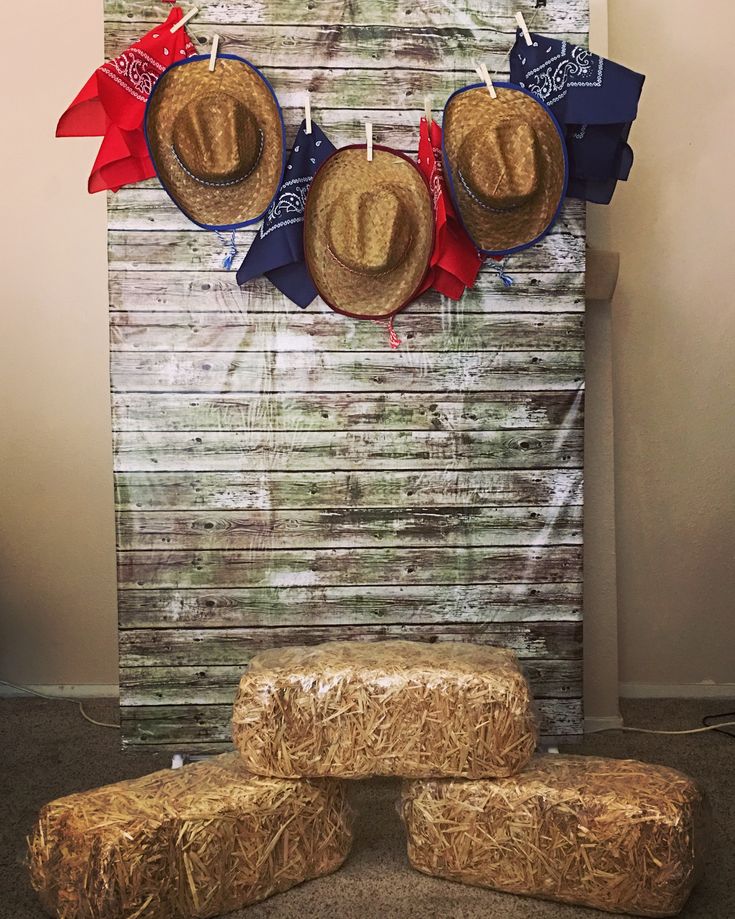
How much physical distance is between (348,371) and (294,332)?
0.17 metres

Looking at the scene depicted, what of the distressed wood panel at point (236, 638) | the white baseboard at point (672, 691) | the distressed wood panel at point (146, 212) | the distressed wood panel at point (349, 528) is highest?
the distressed wood panel at point (146, 212)

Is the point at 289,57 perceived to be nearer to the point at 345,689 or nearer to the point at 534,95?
the point at 534,95

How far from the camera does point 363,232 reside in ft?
7.66

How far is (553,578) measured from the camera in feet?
8.51

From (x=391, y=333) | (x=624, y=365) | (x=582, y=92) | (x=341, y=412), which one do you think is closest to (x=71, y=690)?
(x=341, y=412)

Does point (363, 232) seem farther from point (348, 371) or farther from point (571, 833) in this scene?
point (571, 833)

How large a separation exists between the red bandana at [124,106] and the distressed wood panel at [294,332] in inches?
14.6

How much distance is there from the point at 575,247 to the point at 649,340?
604mm

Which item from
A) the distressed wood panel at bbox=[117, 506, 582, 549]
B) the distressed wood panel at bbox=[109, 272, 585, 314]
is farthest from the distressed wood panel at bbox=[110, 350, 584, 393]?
the distressed wood panel at bbox=[117, 506, 582, 549]

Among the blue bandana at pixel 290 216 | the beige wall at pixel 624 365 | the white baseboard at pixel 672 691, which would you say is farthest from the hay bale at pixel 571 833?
the blue bandana at pixel 290 216

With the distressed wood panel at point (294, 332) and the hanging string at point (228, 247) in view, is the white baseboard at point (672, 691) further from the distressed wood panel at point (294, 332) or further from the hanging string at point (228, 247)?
the hanging string at point (228, 247)

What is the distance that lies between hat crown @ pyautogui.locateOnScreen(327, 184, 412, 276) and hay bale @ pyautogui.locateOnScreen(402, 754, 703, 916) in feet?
4.00

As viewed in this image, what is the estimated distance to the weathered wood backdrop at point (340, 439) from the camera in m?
2.46

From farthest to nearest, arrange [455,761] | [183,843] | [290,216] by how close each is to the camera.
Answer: [290,216] < [455,761] < [183,843]
